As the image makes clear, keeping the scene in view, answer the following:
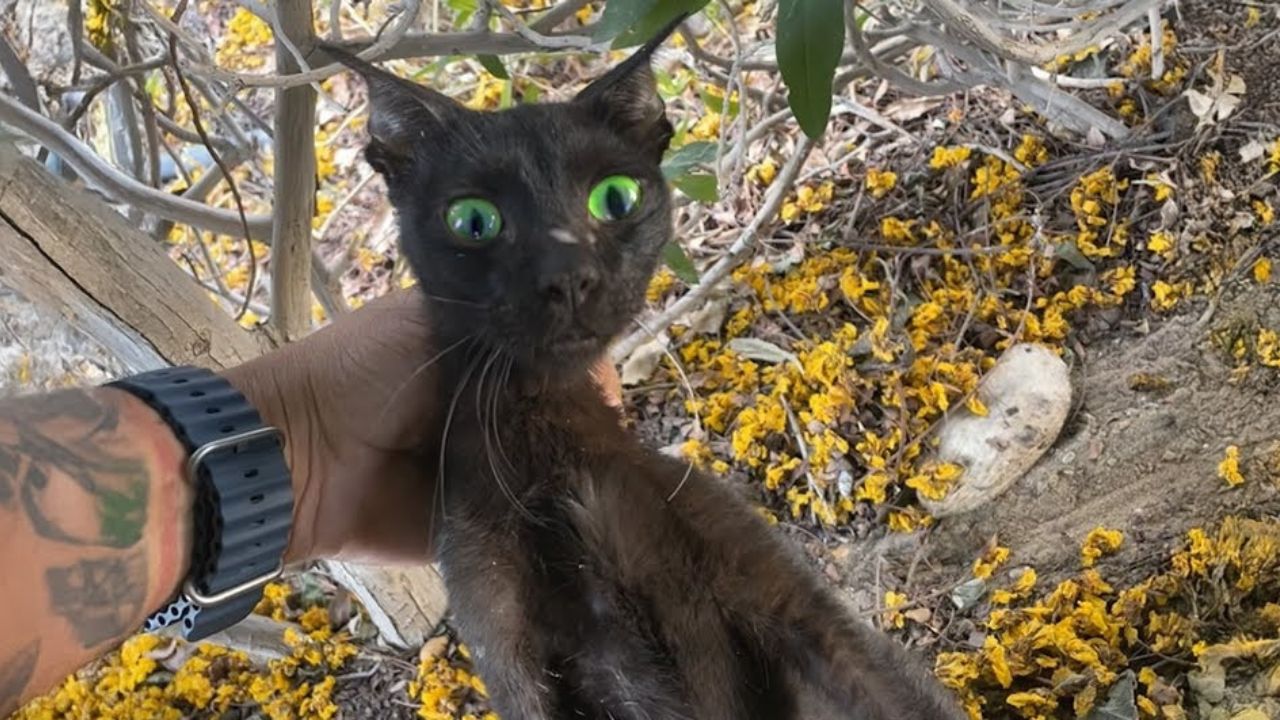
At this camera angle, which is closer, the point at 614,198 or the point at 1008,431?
the point at 614,198

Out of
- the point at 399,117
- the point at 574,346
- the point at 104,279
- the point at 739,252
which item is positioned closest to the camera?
the point at 574,346

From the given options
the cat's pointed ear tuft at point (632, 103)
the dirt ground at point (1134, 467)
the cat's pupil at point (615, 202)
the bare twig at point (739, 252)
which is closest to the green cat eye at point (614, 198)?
the cat's pupil at point (615, 202)

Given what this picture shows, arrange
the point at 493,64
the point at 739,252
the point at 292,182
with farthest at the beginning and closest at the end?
the point at 739,252, the point at 493,64, the point at 292,182

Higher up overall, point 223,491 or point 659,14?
point 659,14

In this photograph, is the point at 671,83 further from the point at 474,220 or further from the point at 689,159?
the point at 474,220

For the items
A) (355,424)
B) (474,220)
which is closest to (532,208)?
(474,220)

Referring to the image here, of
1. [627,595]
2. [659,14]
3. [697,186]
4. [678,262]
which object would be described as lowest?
[627,595]

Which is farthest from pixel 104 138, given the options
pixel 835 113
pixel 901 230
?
pixel 901 230

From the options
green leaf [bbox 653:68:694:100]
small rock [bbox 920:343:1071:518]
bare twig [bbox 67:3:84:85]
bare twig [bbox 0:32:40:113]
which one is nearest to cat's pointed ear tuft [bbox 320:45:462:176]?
bare twig [bbox 67:3:84:85]
